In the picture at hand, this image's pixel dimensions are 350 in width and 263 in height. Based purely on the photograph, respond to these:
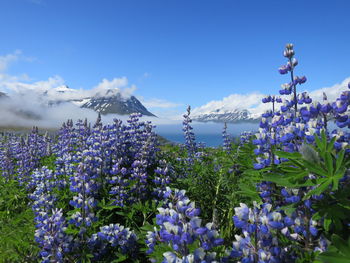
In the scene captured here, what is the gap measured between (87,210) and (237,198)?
6.93ft

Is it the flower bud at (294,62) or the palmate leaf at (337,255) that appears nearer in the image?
the palmate leaf at (337,255)

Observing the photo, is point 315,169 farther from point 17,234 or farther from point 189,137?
point 189,137

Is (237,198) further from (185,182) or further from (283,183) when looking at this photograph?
(283,183)

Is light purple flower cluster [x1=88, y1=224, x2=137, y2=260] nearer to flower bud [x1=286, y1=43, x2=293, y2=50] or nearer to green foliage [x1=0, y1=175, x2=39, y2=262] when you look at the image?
green foliage [x1=0, y1=175, x2=39, y2=262]

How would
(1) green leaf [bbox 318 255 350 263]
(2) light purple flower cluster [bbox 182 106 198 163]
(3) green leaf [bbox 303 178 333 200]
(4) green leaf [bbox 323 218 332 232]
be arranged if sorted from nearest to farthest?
1. (1) green leaf [bbox 318 255 350 263]
2. (3) green leaf [bbox 303 178 333 200]
3. (4) green leaf [bbox 323 218 332 232]
4. (2) light purple flower cluster [bbox 182 106 198 163]

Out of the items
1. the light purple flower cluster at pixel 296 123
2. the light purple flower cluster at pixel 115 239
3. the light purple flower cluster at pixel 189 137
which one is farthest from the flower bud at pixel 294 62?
the light purple flower cluster at pixel 189 137

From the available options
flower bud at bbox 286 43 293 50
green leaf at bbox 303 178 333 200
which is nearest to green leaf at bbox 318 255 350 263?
green leaf at bbox 303 178 333 200

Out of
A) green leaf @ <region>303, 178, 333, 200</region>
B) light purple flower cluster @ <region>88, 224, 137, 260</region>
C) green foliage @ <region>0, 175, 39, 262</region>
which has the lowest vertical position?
green foliage @ <region>0, 175, 39, 262</region>

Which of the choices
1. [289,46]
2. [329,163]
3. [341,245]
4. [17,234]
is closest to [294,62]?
[289,46]

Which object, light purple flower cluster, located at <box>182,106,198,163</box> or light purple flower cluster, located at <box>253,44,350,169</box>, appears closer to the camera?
light purple flower cluster, located at <box>253,44,350,169</box>

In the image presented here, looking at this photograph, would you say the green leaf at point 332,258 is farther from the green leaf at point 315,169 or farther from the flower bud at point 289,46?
the flower bud at point 289,46

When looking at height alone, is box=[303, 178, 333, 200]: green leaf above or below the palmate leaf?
above

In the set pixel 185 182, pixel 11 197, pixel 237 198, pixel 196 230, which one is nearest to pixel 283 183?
pixel 196 230

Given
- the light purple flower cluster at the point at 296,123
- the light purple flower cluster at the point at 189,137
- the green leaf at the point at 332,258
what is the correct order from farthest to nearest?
the light purple flower cluster at the point at 189,137 → the light purple flower cluster at the point at 296,123 → the green leaf at the point at 332,258
